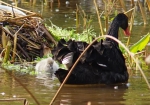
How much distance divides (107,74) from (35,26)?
1.93 m

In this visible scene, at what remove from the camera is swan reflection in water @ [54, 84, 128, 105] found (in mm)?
5223

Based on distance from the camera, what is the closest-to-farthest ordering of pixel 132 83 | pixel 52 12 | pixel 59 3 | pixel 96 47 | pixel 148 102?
pixel 148 102, pixel 96 47, pixel 132 83, pixel 52 12, pixel 59 3

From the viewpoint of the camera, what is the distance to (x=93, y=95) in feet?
18.4

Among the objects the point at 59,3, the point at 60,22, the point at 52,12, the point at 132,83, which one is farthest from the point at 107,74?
the point at 59,3

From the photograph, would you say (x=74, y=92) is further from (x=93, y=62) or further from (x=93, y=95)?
(x=93, y=62)

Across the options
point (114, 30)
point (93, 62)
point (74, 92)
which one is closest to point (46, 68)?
point (93, 62)

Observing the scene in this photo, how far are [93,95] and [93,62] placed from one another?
20.0 inches

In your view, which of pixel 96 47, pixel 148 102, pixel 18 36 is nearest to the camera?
pixel 148 102

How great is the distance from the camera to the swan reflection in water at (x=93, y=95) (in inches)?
206

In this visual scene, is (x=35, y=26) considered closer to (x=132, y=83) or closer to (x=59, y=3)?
(x=132, y=83)

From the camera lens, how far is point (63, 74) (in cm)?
582

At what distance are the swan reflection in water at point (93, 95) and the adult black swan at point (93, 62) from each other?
10cm

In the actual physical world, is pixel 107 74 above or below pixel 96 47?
below

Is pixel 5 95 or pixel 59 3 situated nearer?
pixel 5 95
